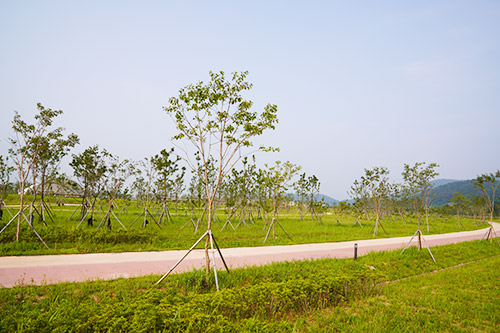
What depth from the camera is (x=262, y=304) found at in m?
5.24

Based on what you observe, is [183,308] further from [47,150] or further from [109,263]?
[47,150]

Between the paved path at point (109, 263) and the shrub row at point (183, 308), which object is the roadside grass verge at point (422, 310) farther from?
the paved path at point (109, 263)

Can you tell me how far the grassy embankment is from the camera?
3969 millimetres

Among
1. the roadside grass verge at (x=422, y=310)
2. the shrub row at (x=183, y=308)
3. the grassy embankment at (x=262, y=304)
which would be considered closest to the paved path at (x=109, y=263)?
the grassy embankment at (x=262, y=304)

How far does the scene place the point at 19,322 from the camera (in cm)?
378

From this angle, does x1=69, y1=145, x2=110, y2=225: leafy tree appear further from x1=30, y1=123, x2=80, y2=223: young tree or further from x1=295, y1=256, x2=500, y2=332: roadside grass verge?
x1=295, y1=256, x2=500, y2=332: roadside grass verge

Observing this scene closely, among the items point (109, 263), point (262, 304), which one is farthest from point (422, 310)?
point (109, 263)

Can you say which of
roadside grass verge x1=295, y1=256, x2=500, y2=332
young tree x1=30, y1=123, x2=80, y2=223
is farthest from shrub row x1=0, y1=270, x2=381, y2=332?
young tree x1=30, y1=123, x2=80, y2=223

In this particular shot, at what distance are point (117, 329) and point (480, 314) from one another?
7014 millimetres

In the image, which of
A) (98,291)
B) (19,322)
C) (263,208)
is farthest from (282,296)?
(263,208)

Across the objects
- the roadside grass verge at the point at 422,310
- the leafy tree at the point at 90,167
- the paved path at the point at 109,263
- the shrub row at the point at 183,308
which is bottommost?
the roadside grass verge at the point at 422,310

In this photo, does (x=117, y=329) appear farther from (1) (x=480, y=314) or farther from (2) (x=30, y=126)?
(2) (x=30, y=126)

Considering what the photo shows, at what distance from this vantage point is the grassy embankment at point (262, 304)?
397 centimetres

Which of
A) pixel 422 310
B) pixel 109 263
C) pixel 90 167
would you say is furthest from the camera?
pixel 90 167
